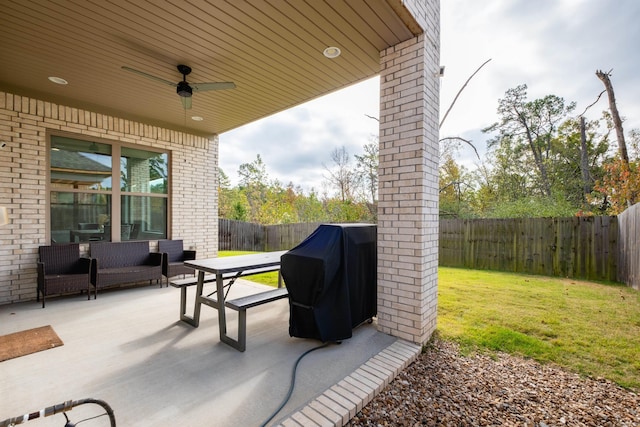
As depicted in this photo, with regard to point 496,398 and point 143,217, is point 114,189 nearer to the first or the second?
point 143,217

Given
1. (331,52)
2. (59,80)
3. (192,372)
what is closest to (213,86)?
(331,52)

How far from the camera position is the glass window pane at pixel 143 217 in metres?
4.95

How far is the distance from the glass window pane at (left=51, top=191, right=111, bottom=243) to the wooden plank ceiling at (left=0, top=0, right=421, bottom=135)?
4.87 feet

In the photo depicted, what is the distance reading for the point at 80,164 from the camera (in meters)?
4.50

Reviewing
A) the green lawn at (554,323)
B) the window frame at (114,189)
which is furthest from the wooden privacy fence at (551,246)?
the window frame at (114,189)

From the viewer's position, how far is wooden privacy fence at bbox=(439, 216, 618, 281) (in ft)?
17.5

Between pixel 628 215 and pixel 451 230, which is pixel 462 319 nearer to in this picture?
pixel 628 215

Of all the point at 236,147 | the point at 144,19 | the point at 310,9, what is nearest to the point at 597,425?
the point at 310,9

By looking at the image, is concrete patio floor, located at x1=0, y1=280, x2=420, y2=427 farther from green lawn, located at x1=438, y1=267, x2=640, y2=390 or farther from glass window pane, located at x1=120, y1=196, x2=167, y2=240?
glass window pane, located at x1=120, y1=196, x2=167, y2=240

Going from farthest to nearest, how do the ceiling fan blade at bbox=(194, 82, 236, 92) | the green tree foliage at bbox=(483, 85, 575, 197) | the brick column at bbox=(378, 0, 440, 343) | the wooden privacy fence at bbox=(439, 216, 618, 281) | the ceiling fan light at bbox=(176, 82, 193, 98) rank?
the green tree foliage at bbox=(483, 85, 575, 197), the wooden privacy fence at bbox=(439, 216, 618, 281), the ceiling fan light at bbox=(176, 82, 193, 98), the ceiling fan blade at bbox=(194, 82, 236, 92), the brick column at bbox=(378, 0, 440, 343)

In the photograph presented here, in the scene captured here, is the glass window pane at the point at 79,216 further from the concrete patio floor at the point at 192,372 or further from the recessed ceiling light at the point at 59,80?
the recessed ceiling light at the point at 59,80

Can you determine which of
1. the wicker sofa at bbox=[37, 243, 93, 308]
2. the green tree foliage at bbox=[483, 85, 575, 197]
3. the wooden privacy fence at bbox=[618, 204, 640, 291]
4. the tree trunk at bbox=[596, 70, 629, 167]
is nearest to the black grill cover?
the wicker sofa at bbox=[37, 243, 93, 308]

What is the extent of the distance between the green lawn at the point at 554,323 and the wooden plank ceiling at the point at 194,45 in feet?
10.4

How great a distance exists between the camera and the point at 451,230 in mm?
7426
